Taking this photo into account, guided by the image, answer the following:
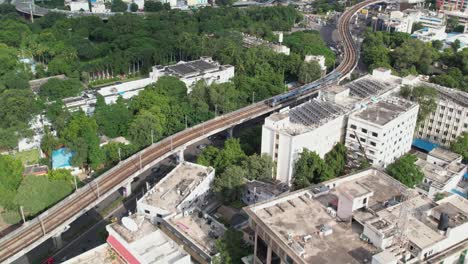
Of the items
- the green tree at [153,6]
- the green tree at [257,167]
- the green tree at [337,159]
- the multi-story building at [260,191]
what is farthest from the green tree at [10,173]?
the green tree at [153,6]

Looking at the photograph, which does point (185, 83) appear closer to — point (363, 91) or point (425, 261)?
point (363, 91)

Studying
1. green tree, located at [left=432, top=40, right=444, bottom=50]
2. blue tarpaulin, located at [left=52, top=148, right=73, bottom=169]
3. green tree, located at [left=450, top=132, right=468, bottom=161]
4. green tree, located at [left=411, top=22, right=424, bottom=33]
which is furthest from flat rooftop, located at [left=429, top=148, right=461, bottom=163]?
green tree, located at [left=411, top=22, right=424, bottom=33]

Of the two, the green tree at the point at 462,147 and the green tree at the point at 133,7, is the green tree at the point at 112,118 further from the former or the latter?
the green tree at the point at 133,7

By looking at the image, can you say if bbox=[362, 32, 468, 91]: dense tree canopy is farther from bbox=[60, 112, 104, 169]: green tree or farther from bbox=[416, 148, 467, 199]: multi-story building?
bbox=[60, 112, 104, 169]: green tree

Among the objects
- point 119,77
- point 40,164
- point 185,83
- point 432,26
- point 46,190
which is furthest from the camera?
point 432,26

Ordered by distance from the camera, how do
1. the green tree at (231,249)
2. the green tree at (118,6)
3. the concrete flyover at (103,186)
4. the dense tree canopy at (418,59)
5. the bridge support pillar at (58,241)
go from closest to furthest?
the green tree at (231,249) → the concrete flyover at (103,186) → the bridge support pillar at (58,241) → the dense tree canopy at (418,59) → the green tree at (118,6)

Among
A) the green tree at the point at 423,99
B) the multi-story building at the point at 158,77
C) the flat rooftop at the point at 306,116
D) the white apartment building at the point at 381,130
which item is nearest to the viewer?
the flat rooftop at the point at 306,116

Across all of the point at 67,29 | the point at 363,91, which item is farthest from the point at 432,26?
the point at 67,29
